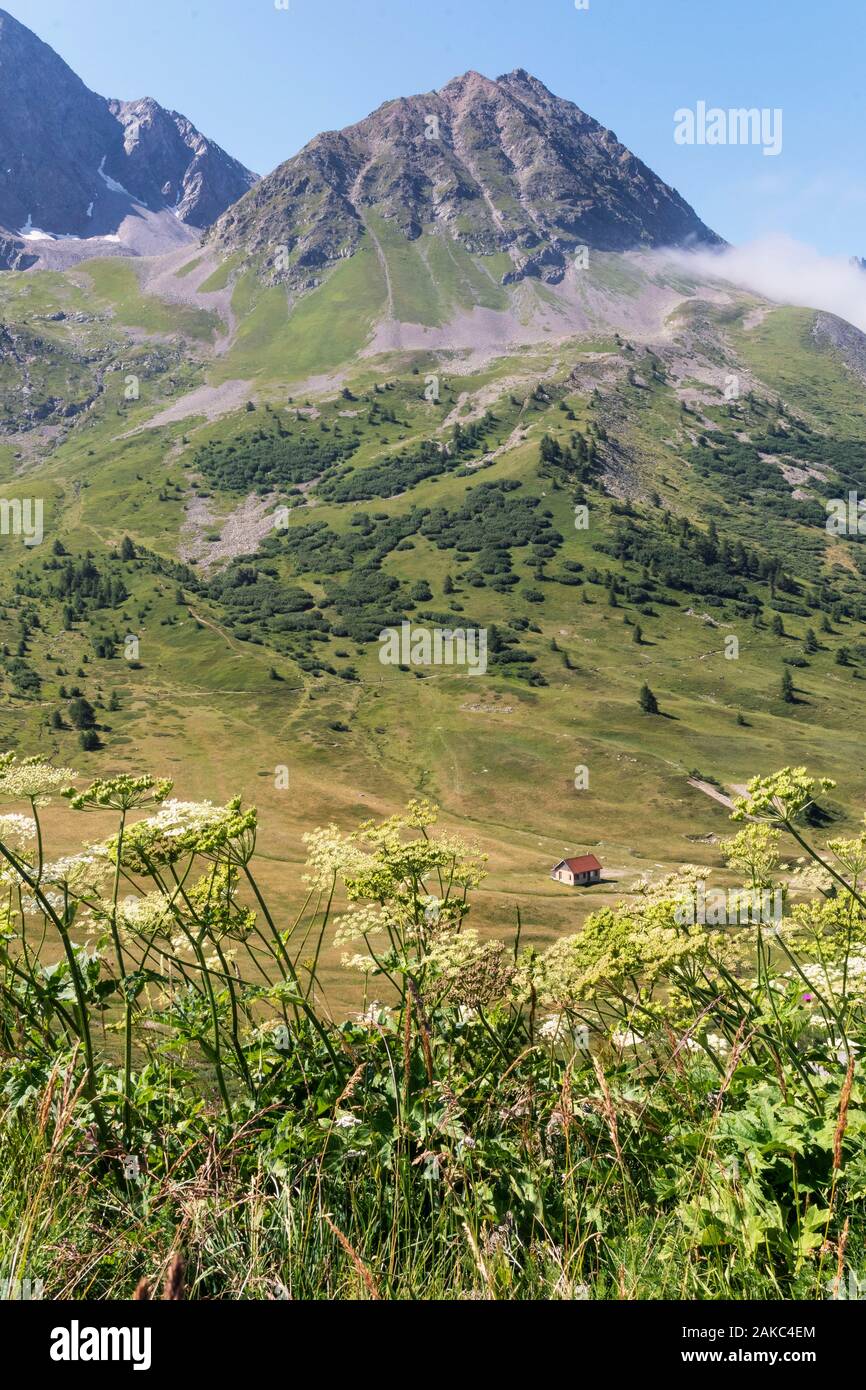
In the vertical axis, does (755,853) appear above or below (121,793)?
below

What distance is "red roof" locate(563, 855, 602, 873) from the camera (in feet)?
386

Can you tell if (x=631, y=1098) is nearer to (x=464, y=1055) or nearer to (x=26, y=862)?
(x=464, y=1055)

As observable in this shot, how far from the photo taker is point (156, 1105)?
580 centimetres

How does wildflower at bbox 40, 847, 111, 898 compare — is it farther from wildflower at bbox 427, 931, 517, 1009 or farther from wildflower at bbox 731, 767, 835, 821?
wildflower at bbox 731, 767, 835, 821

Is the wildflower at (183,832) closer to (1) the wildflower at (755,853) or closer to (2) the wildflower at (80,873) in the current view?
(2) the wildflower at (80,873)

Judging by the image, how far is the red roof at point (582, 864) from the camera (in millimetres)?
117688

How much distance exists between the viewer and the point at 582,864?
119062 millimetres

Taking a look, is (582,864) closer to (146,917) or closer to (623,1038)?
(623,1038)

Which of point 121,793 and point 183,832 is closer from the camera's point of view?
point 121,793

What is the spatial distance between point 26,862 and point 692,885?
520 cm

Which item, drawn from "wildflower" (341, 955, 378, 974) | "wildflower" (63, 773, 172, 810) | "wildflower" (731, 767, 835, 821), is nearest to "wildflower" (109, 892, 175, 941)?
"wildflower" (63, 773, 172, 810)

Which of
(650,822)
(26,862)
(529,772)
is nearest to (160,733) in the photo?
(529,772)

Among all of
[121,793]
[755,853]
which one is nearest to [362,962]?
[121,793]

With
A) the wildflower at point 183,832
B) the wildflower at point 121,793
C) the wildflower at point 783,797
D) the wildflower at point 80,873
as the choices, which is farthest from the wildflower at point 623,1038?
the wildflower at point 80,873
